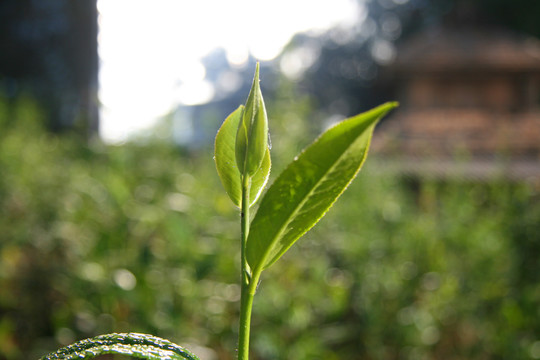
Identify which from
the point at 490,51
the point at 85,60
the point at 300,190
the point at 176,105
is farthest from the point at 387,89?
the point at 300,190

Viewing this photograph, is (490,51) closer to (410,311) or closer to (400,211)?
(400,211)

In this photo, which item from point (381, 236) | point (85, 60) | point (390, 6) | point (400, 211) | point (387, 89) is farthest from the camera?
point (390, 6)

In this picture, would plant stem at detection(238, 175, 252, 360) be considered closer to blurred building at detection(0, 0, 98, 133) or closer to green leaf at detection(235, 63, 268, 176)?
green leaf at detection(235, 63, 268, 176)

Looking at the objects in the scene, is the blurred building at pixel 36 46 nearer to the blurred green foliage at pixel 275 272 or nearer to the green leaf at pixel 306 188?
the blurred green foliage at pixel 275 272

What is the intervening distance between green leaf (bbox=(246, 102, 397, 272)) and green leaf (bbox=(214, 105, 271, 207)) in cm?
2

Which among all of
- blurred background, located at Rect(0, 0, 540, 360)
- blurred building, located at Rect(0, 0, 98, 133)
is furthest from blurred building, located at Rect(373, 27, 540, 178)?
blurred background, located at Rect(0, 0, 540, 360)

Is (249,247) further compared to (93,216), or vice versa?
(93,216)

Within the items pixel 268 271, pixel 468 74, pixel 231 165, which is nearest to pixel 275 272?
pixel 268 271

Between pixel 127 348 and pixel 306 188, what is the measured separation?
11 centimetres

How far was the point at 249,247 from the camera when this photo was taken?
0.88 feet

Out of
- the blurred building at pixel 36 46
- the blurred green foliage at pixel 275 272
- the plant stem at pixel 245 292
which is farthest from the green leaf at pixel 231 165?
the blurred building at pixel 36 46

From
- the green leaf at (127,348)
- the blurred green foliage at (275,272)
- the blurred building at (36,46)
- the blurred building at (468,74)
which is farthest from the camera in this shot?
the blurred building at (468,74)

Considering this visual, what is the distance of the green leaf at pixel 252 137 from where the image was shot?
10.3 inches

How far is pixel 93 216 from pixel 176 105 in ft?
4.06
